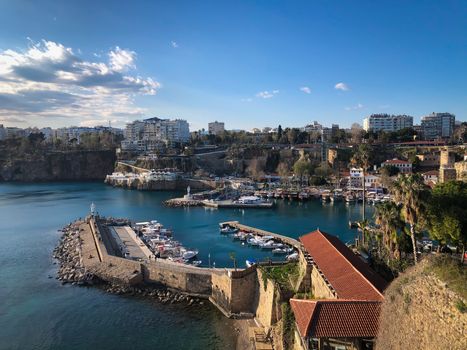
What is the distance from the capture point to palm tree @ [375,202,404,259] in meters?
22.1

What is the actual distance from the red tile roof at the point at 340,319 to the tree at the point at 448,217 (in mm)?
6908

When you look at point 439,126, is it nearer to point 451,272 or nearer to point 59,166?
point 59,166

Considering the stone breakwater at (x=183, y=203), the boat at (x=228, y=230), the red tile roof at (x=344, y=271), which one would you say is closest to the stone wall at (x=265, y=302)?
the red tile roof at (x=344, y=271)

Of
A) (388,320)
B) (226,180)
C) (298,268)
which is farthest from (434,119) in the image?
(388,320)

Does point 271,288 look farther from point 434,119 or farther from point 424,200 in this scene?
point 434,119

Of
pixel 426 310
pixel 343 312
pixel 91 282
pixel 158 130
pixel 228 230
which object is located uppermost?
pixel 158 130

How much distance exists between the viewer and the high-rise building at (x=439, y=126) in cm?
14885

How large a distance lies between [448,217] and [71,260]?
31532 millimetres

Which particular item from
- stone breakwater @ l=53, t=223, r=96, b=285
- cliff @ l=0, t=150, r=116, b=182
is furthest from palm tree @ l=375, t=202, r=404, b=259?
cliff @ l=0, t=150, r=116, b=182

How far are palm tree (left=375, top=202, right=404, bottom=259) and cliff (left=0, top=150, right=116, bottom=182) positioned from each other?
11433cm

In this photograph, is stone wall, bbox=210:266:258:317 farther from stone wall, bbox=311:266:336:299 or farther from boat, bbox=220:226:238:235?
boat, bbox=220:226:238:235

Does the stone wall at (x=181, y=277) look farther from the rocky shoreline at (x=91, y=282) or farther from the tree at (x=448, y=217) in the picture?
the tree at (x=448, y=217)

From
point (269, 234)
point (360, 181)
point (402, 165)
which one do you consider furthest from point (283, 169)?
point (269, 234)

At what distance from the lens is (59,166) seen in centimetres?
12675
